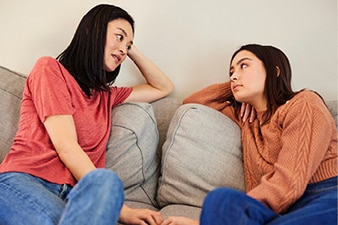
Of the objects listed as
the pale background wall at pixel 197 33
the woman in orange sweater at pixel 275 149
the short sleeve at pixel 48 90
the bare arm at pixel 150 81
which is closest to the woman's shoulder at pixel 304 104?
the woman in orange sweater at pixel 275 149

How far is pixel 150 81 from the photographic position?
1.70 metres

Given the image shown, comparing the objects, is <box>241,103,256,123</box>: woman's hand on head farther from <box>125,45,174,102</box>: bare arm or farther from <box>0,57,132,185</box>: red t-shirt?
<box>0,57,132,185</box>: red t-shirt

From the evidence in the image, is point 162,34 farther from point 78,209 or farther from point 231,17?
point 78,209

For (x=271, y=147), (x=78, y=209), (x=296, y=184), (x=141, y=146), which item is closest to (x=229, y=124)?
(x=271, y=147)

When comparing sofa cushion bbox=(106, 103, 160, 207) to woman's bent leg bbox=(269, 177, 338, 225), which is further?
sofa cushion bbox=(106, 103, 160, 207)

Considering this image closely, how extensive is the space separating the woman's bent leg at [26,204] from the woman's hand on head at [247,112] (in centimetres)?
76

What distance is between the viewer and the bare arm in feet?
5.41

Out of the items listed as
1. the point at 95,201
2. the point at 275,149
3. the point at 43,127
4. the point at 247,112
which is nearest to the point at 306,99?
the point at 275,149

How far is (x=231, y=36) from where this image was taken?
1725mm

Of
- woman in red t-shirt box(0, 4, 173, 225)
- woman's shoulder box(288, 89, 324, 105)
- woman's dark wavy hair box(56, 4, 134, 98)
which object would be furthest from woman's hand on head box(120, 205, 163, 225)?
woman's shoulder box(288, 89, 324, 105)

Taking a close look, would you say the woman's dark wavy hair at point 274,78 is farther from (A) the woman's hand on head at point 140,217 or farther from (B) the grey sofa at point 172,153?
(A) the woman's hand on head at point 140,217

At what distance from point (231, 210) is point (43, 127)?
67 cm

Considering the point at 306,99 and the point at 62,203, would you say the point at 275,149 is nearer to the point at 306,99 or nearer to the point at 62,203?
the point at 306,99

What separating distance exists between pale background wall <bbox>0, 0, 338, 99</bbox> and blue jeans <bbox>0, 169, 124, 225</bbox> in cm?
88
